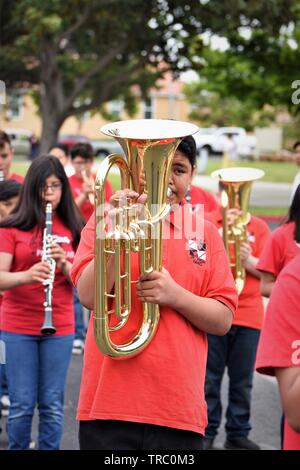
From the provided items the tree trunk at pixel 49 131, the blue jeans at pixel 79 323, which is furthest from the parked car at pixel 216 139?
the blue jeans at pixel 79 323

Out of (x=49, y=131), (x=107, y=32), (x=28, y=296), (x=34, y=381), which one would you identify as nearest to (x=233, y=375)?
(x=34, y=381)

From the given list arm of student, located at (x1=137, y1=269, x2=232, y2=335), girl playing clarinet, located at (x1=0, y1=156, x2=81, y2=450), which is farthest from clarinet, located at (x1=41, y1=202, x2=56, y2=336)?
arm of student, located at (x1=137, y1=269, x2=232, y2=335)

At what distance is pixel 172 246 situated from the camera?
3035 millimetres

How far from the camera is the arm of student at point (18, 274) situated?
170 inches

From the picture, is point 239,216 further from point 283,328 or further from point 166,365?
point 283,328

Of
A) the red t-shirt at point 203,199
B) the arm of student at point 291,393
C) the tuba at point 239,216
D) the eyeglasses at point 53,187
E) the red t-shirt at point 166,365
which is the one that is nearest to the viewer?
the arm of student at point 291,393

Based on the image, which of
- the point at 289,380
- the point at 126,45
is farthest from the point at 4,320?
the point at 126,45

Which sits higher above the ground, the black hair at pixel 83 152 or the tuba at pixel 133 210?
the tuba at pixel 133 210

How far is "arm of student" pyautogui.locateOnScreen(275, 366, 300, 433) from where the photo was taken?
230 centimetres

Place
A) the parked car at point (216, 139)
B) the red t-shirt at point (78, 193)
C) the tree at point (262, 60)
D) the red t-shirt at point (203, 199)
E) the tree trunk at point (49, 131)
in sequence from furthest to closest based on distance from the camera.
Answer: the parked car at point (216, 139)
the tree trunk at point (49, 131)
the tree at point (262, 60)
the red t-shirt at point (78, 193)
the red t-shirt at point (203, 199)

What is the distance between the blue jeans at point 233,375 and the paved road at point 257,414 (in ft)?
0.56

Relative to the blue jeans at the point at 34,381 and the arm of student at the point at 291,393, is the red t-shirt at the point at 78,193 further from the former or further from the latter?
the arm of student at the point at 291,393

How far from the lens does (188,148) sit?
10.6 ft

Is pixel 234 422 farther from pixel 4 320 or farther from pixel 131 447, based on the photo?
pixel 131 447
